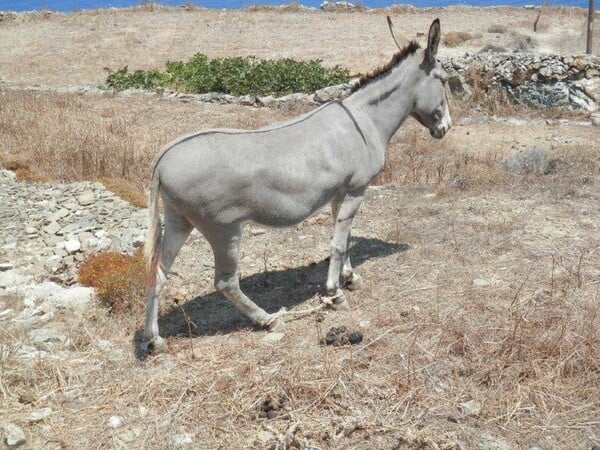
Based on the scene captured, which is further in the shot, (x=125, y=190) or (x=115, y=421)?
(x=125, y=190)

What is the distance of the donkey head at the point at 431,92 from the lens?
5832 millimetres

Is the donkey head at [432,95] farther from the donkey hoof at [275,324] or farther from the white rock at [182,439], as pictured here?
the white rock at [182,439]

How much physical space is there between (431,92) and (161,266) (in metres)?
2.96

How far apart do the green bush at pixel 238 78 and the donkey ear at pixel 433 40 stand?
1094 centimetres

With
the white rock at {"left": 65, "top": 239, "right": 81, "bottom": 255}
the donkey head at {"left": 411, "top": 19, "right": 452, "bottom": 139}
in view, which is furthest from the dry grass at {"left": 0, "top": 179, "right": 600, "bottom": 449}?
the white rock at {"left": 65, "top": 239, "right": 81, "bottom": 255}

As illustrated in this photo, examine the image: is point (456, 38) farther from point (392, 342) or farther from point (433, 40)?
point (392, 342)

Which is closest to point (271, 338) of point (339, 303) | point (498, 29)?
point (339, 303)

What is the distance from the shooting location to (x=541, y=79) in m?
14.9

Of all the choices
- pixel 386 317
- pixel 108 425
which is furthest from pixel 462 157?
pixel 108 425

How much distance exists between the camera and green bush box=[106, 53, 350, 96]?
16672mm

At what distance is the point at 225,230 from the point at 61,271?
2.87 meters

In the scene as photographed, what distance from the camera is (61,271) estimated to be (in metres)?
6.83

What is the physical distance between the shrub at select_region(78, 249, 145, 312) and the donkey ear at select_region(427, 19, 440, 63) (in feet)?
11.1

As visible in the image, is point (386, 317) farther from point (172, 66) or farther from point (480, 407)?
point (172, 66)
